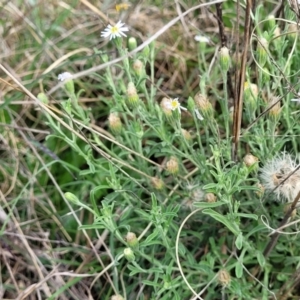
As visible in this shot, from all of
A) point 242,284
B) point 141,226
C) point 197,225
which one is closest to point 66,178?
point 141,226

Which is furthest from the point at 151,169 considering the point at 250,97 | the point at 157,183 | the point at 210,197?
the point at 250,97

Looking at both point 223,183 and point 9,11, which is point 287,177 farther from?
point 9,11

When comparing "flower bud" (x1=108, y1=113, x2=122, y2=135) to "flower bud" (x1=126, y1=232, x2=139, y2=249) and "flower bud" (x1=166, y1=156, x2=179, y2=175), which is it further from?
"flower bud" (x1=126, y1=232, x2=139, y2=249)

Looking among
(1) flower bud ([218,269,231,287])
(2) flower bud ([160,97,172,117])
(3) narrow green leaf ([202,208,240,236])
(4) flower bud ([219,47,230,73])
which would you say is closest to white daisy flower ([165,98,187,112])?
(2) flower bud ([160,97,172,117])

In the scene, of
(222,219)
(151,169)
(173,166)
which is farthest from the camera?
(151,169)

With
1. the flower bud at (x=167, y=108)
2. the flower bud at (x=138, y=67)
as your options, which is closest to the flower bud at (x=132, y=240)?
the flower bud at (x=167, y=108)

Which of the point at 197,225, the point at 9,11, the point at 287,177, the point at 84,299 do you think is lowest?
the point at 84,299

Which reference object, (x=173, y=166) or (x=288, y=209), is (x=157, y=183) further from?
(x=288, y=209)
